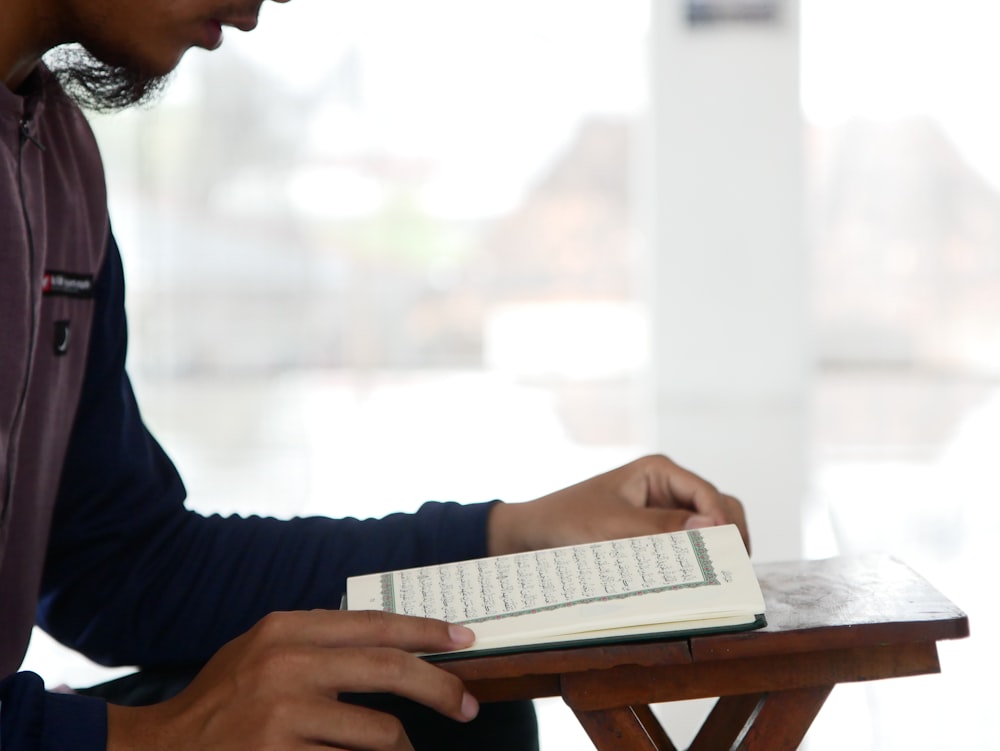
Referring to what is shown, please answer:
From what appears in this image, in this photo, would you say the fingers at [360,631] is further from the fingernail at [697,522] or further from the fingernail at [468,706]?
the fingernail at [697,522]

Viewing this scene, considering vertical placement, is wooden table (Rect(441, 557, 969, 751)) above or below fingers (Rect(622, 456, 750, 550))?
below

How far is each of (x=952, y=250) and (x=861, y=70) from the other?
43.8 inches

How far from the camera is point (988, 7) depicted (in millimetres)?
6562

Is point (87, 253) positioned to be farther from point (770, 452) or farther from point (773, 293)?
point (773, 293)

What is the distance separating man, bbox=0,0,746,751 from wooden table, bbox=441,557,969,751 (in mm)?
175

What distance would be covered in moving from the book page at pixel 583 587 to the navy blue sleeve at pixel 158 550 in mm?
190

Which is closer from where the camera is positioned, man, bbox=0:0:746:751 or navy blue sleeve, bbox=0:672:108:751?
navy blue sleeve, bbox=0:672:108:751

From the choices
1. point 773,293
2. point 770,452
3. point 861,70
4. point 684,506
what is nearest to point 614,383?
point 773,293

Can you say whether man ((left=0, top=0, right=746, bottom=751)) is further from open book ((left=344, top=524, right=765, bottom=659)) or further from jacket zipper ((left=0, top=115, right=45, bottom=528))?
open book ((left=344, top=524, right=765, bottom=659))

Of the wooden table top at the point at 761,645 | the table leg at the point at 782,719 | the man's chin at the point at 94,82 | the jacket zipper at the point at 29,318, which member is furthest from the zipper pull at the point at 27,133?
the table leg at the point at 782,719

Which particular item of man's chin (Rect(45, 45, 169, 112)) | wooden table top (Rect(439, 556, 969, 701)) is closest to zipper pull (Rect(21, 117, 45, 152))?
man's chin (Rect(45, 45, 169, 112))

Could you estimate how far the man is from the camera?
39.0 inches

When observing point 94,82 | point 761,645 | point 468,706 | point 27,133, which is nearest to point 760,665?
point 761,645

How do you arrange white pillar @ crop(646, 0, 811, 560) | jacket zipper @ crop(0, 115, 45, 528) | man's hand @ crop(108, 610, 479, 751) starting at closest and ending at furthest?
man's hand @ crop(108, 610, 479, 751)
jacket zipper @ crop(0, 115, 45, 528)
white pillar @ crop(646, 0, 811, 560)
